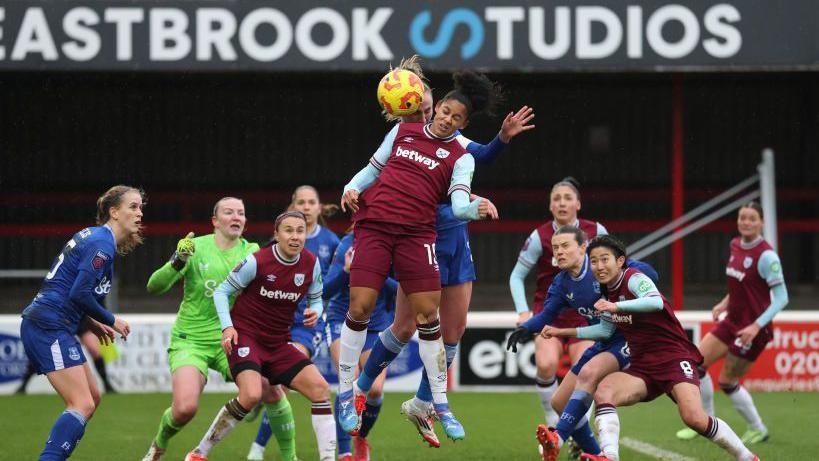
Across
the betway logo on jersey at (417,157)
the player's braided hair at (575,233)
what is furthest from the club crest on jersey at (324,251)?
the betway logo on jersey at (417,157)

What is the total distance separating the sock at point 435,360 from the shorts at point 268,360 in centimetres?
80

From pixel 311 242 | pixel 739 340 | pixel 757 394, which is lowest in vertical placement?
pixel 757 394

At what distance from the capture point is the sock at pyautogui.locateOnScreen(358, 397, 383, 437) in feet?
28.6

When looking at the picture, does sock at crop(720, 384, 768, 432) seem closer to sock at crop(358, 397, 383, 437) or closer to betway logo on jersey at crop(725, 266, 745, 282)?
betway logo on jersey at crop(725, 266, 745, 282)

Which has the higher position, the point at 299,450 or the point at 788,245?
the point at 788,245

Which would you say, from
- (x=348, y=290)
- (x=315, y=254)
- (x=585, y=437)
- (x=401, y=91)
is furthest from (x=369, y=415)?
(x=401, y=91)

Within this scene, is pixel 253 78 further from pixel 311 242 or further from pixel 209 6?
pixel 311 242

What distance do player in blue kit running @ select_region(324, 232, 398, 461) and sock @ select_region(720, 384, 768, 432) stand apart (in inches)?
117

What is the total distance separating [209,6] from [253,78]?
4.29 metres

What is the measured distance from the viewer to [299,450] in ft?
32.0

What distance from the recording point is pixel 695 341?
13.8 meters

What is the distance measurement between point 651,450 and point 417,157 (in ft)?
10.9

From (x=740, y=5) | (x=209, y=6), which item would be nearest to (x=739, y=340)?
(x=740, y=5)

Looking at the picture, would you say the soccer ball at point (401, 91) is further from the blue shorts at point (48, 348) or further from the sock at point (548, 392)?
the sock at point (548, 392)
